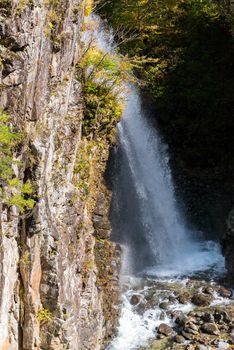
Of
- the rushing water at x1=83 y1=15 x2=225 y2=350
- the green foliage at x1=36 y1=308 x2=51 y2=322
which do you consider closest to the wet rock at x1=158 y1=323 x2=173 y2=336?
the rushing water at x1=83 y1=15 x2=225 y2=350

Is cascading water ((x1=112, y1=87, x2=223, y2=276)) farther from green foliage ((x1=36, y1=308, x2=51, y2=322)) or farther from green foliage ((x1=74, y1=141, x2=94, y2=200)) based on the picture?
green foliage ((x1=36, y1=308, x2=51, y2=322))

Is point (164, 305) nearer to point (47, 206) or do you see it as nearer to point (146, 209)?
point (146, 209)

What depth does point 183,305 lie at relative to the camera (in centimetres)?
1233

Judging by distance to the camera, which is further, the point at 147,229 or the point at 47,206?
the point at 147,229

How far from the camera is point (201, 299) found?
12.4 m

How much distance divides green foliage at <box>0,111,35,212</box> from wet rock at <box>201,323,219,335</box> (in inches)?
259

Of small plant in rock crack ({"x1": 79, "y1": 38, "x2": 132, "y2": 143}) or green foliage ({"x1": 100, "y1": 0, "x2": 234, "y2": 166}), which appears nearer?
small plant in rock crack ({"x1": 79, "y1": 38, "x2": 132, "y2": 143})

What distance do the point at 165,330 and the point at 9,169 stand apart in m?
7.32

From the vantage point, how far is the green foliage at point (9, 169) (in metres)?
6.04

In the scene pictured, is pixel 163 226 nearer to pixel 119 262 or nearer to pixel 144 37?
pixel 119 262

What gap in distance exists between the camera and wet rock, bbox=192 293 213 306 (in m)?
Answer: 12.3

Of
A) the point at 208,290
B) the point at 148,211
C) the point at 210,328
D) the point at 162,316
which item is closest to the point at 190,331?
the point at 210,328

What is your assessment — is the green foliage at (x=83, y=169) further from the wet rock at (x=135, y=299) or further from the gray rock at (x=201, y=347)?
the gray rock at (x=201, y=347)

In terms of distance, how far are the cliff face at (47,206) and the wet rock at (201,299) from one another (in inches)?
110
